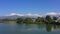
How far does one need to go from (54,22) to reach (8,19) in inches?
98.0

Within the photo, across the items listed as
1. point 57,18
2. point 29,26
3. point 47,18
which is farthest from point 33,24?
point 57,18

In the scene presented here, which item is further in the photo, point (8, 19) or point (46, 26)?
point (46, 26)

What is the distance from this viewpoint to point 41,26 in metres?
7.62

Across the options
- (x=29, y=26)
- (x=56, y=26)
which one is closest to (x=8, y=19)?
(x=29, y=26)

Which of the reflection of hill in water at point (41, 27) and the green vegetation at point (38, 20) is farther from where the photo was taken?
the reflection of hill in water at point (41, 27)

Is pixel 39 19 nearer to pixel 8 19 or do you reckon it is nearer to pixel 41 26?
pixel 41 26

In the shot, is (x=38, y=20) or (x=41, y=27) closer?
(x=38, y=20)

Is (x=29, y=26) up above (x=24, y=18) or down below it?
below

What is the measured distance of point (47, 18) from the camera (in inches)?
270

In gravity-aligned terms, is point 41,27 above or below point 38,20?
below

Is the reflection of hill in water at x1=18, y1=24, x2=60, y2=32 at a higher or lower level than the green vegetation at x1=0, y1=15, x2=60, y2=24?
lower

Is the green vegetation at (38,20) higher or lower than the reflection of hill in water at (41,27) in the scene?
higher

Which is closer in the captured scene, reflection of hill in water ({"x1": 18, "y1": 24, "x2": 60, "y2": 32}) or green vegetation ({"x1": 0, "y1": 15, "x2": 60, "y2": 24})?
green vegetation ({"x1": 0, "y1": 15, "x2": 60, "y2": 24})

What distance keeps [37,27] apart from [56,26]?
3.79ft
